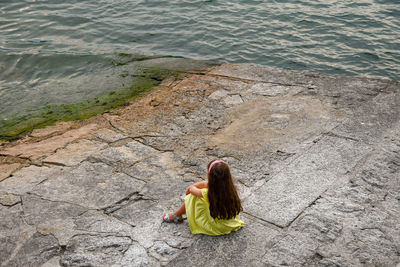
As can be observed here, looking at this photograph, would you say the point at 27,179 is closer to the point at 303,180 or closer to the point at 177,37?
the point at 303,180

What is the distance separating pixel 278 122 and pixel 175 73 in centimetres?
288

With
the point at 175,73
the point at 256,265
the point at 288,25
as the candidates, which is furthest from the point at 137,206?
the point at 288,25

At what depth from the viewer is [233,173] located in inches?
179

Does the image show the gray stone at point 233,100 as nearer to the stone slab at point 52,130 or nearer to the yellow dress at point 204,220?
the stone slab at point 52,130

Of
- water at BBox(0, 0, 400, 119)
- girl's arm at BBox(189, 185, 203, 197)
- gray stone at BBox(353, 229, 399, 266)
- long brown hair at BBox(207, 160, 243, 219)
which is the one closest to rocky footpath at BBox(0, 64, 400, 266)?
gray stone at BBox(353, 229, 399, 266)

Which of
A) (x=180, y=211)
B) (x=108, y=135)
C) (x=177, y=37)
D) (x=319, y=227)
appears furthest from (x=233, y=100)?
(x=177, y=37)

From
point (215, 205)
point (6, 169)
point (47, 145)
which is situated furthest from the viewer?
point (47, 145)

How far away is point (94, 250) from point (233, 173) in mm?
1663

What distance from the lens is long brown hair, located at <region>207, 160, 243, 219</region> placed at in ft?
11.8

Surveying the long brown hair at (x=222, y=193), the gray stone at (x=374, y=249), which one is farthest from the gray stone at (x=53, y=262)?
the gray stone at (x=374, y=249)

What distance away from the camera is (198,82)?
7.03 m

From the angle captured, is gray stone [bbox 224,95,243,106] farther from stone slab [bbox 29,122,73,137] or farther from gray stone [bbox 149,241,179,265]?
gray stone [bbox 149,241,179,265]

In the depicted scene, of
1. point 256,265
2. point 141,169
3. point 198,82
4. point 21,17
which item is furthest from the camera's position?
point 21,17

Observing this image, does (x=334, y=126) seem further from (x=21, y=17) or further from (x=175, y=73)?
(x=21, y=17)
